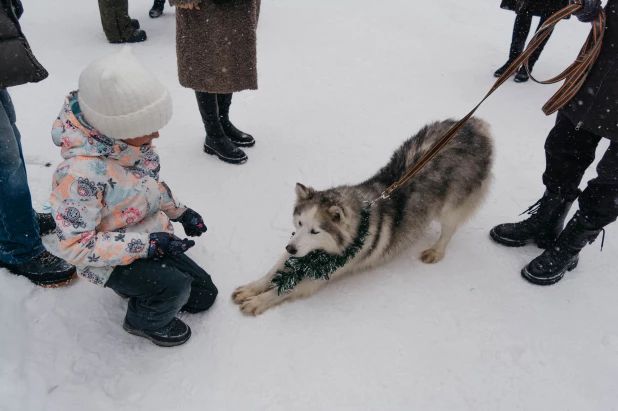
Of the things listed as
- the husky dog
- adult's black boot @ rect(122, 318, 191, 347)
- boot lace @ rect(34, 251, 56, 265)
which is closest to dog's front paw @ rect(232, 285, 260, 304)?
the husky dog

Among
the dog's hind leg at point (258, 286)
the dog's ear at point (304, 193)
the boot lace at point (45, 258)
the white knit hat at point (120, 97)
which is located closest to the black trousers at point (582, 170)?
→ the dog's ear at point (304, 193)

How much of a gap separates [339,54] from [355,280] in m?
3.83

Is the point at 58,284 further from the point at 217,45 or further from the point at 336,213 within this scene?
the point at 217,45

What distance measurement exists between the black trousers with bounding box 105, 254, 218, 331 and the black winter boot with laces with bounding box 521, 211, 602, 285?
2.20 metres

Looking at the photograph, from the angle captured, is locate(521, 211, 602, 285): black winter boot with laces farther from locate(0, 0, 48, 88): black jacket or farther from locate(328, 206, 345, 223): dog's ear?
locate(0, 0, 48, 88): black jacket

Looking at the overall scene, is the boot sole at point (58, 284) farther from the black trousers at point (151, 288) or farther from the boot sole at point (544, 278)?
the boot sole at point (544, 278)

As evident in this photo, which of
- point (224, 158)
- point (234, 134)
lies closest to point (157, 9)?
point (234, 134)

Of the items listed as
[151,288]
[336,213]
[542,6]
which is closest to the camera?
[151,288]

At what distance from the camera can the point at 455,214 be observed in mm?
2834

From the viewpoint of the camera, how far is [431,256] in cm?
294

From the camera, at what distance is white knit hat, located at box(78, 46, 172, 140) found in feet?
5.58

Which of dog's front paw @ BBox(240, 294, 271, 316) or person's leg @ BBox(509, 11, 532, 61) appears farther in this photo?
person's leg @ BBox(509, 11, 532, 61)

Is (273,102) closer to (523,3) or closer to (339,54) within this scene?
(339,54)

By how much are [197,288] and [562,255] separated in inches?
91.1
